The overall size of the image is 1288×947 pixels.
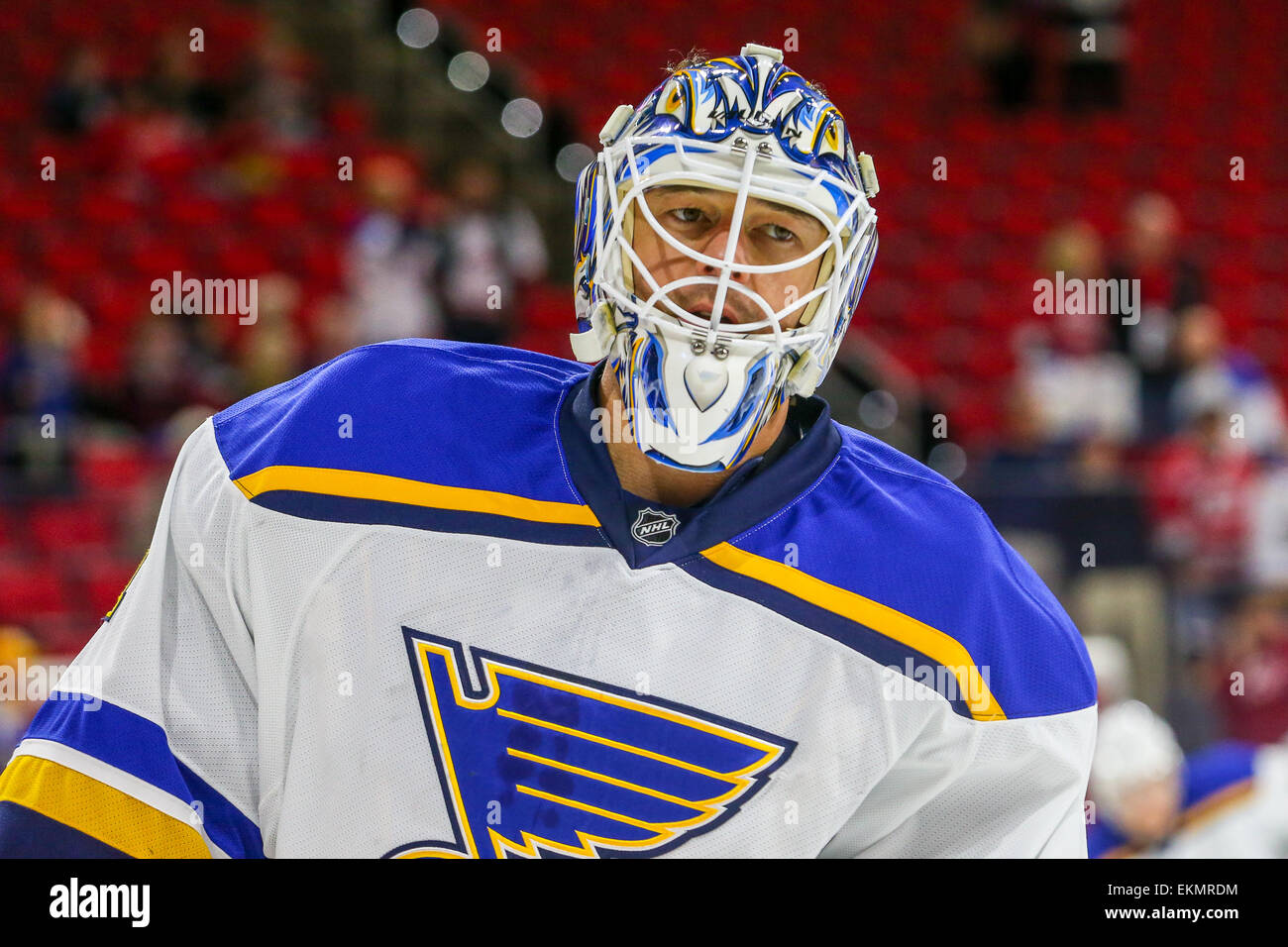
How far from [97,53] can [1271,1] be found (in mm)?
6770

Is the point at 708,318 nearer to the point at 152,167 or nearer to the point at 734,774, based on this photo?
the point at 734,774

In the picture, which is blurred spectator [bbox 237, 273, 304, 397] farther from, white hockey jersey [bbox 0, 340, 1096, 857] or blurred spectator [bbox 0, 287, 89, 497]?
white hockey jersey [bbox 0, 340, 1096, 857]

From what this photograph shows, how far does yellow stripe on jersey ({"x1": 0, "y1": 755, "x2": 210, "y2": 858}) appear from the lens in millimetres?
A: 1801

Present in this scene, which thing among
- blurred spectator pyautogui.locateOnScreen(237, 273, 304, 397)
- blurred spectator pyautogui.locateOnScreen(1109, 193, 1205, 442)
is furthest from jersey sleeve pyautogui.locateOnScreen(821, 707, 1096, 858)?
blurred spectator pyautogui.locateOnScreen(1109, 193, 1205, 442)

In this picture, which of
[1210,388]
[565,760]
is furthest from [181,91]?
[565,760]

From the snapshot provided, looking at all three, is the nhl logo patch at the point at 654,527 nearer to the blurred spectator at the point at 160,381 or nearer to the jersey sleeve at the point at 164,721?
the jersey sleeve at the point at 164,721

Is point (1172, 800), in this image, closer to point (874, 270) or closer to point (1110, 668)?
point (1110, 668)

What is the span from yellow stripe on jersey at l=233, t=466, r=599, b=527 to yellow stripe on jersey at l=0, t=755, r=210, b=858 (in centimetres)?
38

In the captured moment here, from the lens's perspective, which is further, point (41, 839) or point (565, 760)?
Answer: point (565, 760)

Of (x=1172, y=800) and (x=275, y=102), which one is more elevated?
(x=275, y=102)

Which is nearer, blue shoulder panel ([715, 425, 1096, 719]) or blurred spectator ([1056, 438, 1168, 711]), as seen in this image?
blue shoulder panel ([715, 425, 1096, 719])

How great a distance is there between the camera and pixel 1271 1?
972 cm

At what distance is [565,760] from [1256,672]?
3.79 m

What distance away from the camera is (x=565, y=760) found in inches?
74.5
